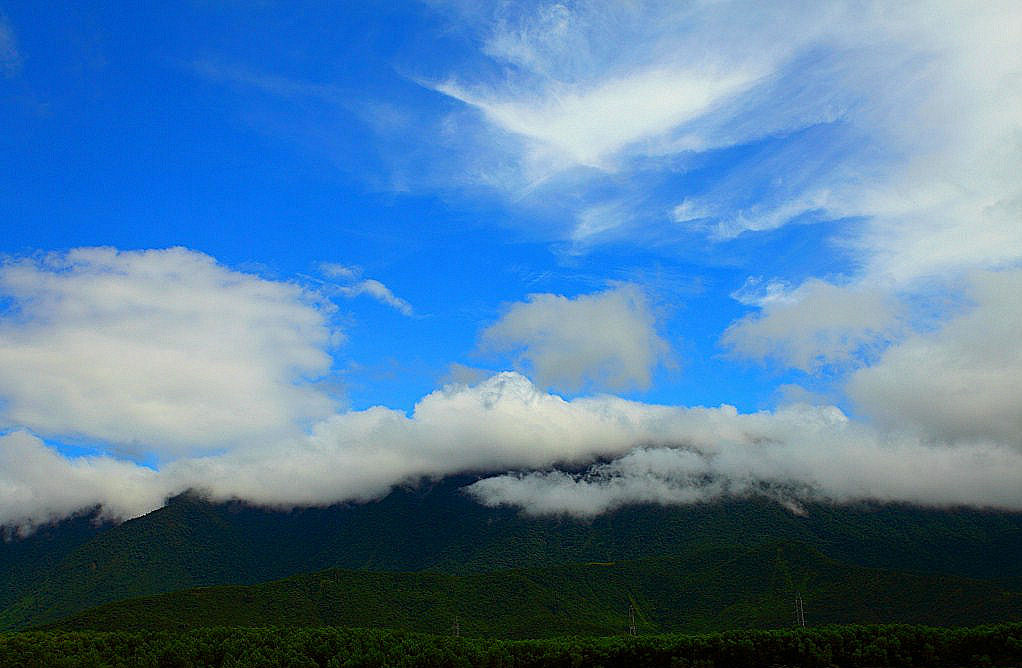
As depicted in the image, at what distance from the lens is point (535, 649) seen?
113 meters

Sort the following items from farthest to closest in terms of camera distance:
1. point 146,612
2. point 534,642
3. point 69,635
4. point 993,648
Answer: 1. point 146,612
2. point 69,635
3. point 534,642
4. point 993,648

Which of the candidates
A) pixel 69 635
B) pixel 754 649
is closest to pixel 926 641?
pixel 754 649

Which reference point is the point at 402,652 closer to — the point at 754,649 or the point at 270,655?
the point at 270,655

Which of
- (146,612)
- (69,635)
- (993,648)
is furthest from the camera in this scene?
(146,612)

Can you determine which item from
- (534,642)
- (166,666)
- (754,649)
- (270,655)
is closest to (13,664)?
(166,666)

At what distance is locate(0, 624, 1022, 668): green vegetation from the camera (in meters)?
93.9

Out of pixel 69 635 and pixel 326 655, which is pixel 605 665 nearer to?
pixel 326 655

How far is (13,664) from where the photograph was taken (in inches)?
4065

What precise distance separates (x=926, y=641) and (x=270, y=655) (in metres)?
88.4

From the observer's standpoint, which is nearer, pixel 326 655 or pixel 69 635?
pixel 326 655

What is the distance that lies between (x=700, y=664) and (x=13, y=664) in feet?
307

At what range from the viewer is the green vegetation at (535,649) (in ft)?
308

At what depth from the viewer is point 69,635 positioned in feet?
418

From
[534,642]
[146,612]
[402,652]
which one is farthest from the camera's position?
[146,612]
